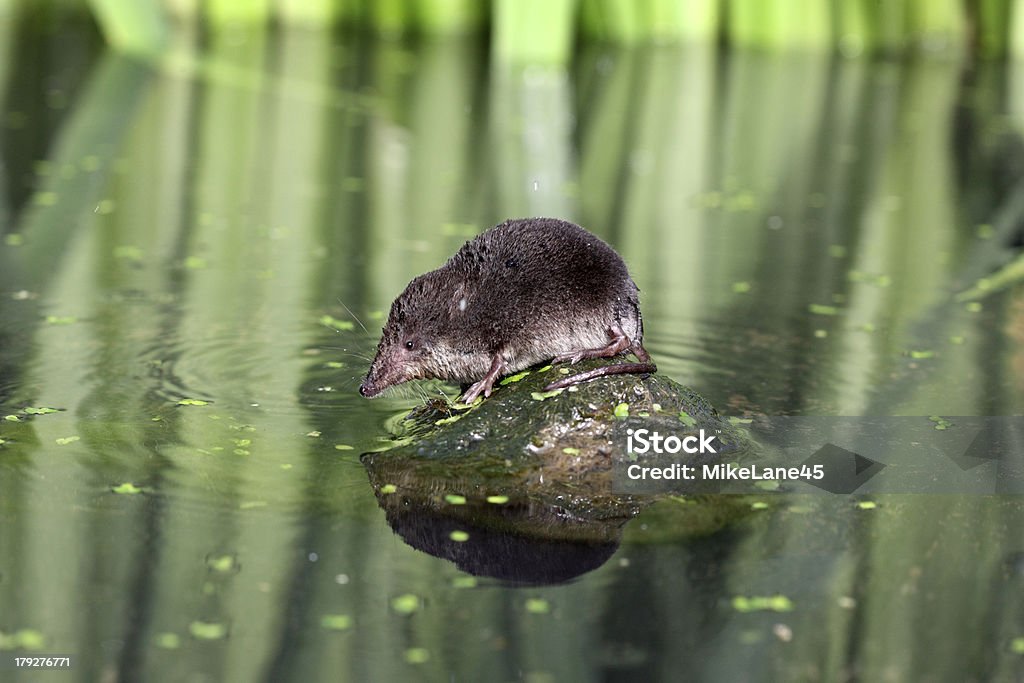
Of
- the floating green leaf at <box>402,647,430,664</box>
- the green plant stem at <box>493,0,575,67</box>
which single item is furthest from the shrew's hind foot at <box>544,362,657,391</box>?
the green plant stem at <box>493,0,575,67</box>

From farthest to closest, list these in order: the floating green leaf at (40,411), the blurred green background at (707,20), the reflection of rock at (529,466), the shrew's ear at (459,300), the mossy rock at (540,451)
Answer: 1. the blurred green background at (707,20)
2. the floating green leaf at (40,411)
3. the shrew's ear at (459,300)
4. the mossy rock at (540,451)
5. the reflection of rock at (529,466)

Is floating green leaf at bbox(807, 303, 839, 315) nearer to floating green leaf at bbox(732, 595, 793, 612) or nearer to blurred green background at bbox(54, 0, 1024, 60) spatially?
floating green leaf at bbox(732, 595, 793, 612)

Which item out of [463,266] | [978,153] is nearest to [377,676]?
[463,266]

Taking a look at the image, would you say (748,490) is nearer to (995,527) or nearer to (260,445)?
(995,527)

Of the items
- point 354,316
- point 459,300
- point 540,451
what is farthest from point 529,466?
point 354,316

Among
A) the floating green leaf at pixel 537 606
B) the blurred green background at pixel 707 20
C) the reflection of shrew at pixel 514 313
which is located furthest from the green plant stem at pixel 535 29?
the floating green leaf at pixel 537 606

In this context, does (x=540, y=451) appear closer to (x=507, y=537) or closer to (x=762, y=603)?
(x=507, y=537)

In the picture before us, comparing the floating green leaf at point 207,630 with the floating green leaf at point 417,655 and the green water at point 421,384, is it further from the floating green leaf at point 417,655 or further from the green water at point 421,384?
the floating green leaf at point 417,655
